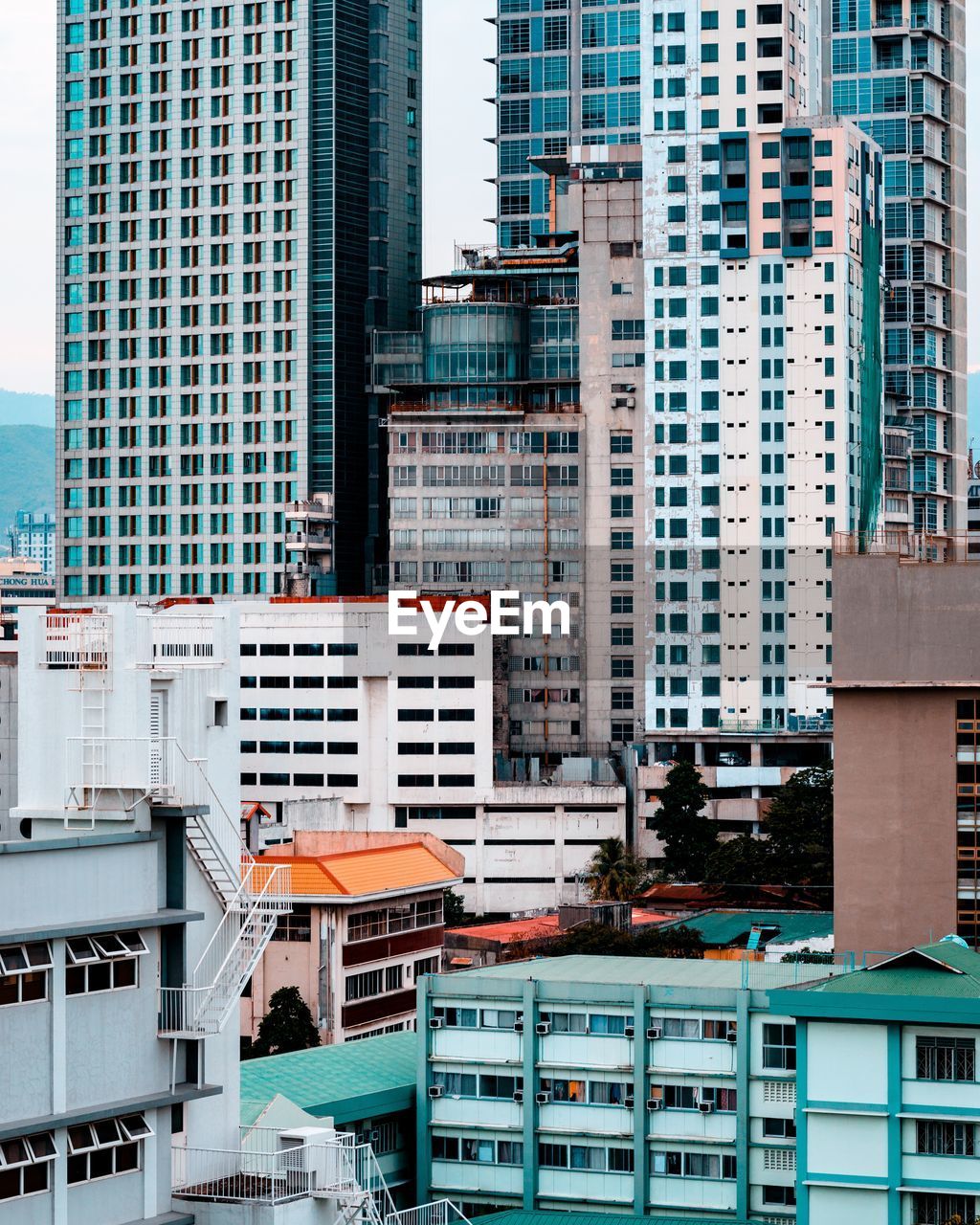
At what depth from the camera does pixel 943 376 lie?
584 feet

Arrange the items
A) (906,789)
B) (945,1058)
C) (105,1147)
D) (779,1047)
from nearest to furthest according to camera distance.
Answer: (105,1147)
(945,1058)
(779,1047)
(906,789)

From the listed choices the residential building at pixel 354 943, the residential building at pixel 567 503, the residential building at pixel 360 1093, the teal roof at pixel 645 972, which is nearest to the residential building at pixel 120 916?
the residential building at pixel 360 1093

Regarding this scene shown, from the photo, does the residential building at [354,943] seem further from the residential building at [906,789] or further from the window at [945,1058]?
the window at [945,1058]

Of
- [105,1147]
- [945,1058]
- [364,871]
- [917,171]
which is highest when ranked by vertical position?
[917,171]

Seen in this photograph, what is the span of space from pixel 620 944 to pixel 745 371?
6448cm

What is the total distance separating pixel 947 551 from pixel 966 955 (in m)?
30.1

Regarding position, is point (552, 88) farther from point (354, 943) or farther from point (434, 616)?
point (354, 943)

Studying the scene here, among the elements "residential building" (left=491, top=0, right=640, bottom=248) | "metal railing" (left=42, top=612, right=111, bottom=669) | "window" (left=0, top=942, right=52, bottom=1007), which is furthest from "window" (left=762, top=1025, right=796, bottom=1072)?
"residential building" (left=491, top=0, right=640, bottom=248)

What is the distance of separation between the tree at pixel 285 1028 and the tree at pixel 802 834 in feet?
148

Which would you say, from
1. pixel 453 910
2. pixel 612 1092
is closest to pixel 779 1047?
pixel 612 1092

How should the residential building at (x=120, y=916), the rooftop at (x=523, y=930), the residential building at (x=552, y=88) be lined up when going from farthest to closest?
the residential building at (x=552, y=88)
the rooftop at (x=523, y=930)
the residential building at (x=120, y=916)

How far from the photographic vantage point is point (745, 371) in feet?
470

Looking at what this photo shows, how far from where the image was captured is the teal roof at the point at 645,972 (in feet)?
179

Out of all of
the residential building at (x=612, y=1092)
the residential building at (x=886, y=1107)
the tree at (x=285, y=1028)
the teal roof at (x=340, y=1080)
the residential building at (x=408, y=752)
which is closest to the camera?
the residential building at (x=886, y=1107)
